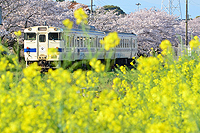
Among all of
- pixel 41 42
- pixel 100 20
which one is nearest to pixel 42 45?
pixel 41 42

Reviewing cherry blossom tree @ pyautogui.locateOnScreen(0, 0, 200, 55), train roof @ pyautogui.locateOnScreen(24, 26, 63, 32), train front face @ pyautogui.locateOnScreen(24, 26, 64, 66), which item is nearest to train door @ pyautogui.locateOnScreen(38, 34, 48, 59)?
train front face @ pyautogui.locateOnScreen(24, 26, 64, 66)

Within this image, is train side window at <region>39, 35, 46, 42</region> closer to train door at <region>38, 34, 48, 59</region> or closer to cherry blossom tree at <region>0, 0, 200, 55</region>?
train door at <region>38, 34, 48, 59</region>

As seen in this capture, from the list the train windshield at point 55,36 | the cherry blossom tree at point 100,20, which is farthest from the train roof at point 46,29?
the cherry blossom tree at point 100,20

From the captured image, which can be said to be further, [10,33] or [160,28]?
[160,28]

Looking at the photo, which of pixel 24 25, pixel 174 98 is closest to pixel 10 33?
pixel 24 25

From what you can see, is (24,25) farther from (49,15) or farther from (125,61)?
(125,61)

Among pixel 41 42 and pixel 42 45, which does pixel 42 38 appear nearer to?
pixel 41 42

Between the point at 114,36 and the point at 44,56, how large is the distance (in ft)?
35.5

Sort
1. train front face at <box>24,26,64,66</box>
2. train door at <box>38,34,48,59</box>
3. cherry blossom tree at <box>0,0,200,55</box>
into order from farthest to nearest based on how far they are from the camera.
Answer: cherry blossom tree at <box>0,0,200,55</box>, train door at <box>38,34,48,59</box>, train front face at <box>24,26,64,66</box>

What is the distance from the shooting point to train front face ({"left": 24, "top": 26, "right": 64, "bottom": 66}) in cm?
1305

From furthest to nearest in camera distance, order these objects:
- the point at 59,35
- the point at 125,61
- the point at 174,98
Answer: the point at 125,61
the point at 59,35
the point at 174,98

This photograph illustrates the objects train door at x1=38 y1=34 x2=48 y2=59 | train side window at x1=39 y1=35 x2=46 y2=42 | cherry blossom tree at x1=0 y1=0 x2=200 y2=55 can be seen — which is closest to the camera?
train door at x1=38 y1=34 x2=48 y2=59

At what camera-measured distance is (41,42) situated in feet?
43.6

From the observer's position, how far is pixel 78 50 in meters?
13.7
